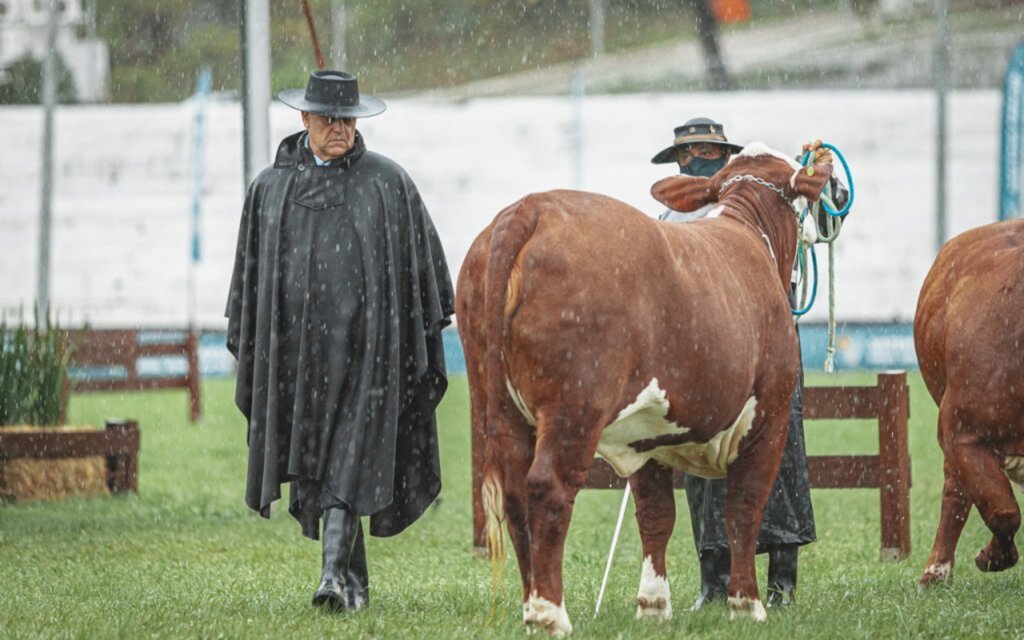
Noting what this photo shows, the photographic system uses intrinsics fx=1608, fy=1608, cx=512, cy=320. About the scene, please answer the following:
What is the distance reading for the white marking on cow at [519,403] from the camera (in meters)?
5.73

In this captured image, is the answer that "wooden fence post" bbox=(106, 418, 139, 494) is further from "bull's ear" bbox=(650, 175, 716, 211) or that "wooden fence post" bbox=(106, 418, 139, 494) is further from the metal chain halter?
the metal chain halter

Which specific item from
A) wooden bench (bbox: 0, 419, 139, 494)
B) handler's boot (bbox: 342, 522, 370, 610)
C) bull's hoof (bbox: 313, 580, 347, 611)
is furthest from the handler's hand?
wooden bench (bbox: 0, 419, 139, 494)

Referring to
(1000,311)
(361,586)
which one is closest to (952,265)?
(1000,311)

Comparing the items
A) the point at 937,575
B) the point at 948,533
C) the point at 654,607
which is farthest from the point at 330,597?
the point at 948,533

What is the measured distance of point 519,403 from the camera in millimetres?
5766

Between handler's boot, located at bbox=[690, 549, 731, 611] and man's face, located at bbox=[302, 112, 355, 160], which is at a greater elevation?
man's face, located at bbox=[302, 112, 355, 160]

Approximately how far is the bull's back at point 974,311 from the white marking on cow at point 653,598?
174cm

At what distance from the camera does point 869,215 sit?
3497cm

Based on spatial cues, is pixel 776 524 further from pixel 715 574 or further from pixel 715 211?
pixel 715 211

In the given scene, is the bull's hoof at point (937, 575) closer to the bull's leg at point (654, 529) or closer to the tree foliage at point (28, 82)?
the bull's leg at point (654, 529)

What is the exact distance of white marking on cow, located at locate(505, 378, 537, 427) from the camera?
5727mm

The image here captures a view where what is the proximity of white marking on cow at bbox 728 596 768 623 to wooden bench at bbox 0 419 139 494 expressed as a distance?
6.04m

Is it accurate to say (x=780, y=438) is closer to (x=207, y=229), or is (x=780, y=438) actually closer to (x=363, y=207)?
(x=363, y=207)

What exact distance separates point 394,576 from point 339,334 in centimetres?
206
